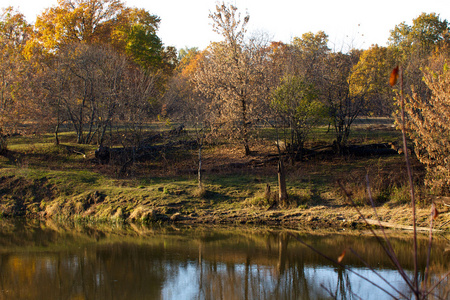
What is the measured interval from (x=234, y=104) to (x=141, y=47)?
2004 cm

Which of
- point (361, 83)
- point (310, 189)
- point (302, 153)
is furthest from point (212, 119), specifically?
point (361, 83)

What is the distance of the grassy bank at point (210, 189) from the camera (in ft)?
56.3

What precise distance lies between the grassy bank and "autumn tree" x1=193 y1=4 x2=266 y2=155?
5.37ft

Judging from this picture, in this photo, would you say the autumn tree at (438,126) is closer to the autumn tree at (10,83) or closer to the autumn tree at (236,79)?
the autumn tree at (236,79)

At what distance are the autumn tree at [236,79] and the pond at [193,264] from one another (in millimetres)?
9513

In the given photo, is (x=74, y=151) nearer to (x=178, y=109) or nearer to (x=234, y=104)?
(x=234, y=104)

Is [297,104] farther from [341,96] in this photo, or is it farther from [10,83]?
[10,83]

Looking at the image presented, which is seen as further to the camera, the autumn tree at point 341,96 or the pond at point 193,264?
the autumn tree at point 341,96

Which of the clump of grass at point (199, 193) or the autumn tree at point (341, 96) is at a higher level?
the autumn tree at point (341, 96)

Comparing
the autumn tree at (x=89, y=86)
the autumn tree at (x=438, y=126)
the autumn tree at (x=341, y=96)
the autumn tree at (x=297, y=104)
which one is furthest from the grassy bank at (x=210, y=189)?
the autumn tree at (x=89, y=86)

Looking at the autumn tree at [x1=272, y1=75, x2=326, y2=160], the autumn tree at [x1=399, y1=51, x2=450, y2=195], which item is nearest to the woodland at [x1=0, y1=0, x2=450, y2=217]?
the autumn tree at [x1=272, y1=75, x2=326, y2=160]

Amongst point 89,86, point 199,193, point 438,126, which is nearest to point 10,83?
point 89,86

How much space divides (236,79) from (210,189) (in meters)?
7.88

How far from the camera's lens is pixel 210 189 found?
19.6 metres
